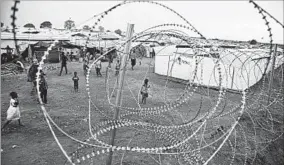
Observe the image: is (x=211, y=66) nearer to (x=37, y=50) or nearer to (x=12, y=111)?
(x=12, y=111)

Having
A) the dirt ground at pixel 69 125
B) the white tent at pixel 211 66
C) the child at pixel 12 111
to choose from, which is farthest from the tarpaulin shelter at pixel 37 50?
the child at pixel 12 111

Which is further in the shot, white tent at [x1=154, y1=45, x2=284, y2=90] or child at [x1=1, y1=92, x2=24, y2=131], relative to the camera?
white tent at [x1=154, y1=45, x2=284, y2=90]

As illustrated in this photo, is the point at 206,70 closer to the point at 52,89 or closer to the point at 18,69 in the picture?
the point at 52,89

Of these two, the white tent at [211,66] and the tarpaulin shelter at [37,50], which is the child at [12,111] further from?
the tarpaulin shelter at [37,50]

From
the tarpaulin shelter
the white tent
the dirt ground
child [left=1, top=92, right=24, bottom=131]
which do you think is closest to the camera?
the dirt ground

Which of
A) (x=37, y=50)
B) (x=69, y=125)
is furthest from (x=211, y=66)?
(x=37, y=50)

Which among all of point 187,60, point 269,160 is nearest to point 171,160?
point 269,160

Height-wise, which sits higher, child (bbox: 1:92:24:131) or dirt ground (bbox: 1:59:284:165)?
child (bbox: 1:92:24:131)

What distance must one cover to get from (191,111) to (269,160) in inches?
155

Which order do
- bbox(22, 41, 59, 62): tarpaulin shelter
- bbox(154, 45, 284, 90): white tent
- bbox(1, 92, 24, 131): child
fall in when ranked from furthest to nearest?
bbox(22, 41, 59, 62): tarpaulin shelter
bbox(154, 45, 284, 90): white tent
bbox(1, 92, 24, 131): child

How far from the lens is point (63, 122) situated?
8.13 metres

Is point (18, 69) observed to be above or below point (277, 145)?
above

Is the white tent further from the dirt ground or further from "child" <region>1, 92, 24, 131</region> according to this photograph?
"child" <region>1, 92, 24, 131</region>

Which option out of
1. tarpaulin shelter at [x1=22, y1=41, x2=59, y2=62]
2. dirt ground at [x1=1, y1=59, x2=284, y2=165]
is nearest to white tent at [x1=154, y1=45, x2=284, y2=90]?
dirt ground at [x1=1, y1=59, x2=284, y2=165]
